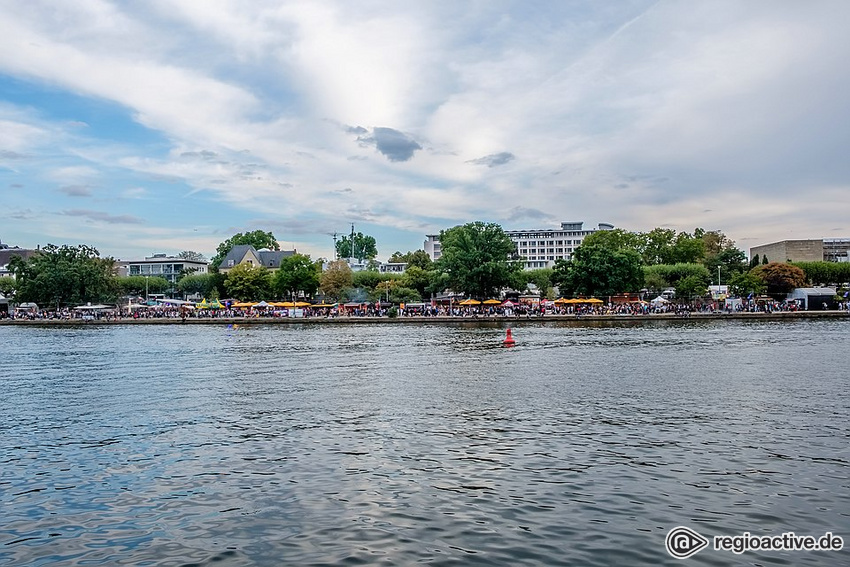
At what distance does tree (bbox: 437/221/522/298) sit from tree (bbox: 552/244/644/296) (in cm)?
827

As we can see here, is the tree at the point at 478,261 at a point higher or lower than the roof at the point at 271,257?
lower

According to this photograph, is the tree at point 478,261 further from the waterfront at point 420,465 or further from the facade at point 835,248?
the facade at point 835,248

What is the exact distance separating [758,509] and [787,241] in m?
120

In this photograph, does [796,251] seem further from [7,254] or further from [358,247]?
[7,254]

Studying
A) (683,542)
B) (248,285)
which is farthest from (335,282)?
(683,542)

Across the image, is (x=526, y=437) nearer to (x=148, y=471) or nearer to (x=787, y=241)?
(x=148, y=471)

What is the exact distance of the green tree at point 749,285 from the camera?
84.1m

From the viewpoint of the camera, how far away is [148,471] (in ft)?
42.1

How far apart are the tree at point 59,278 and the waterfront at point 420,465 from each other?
248 feet

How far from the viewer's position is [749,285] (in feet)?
277

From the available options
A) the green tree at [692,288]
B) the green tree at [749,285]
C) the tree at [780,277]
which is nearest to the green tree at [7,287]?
the green tree at [692,288]

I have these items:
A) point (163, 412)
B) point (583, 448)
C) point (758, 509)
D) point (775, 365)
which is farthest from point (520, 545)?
point (775, 365)

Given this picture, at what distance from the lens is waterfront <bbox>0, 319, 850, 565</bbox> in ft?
30.5

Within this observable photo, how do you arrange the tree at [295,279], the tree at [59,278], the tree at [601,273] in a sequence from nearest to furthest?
the tree at [601,273] → the tree at [59,278] → the tree at [295,279]
